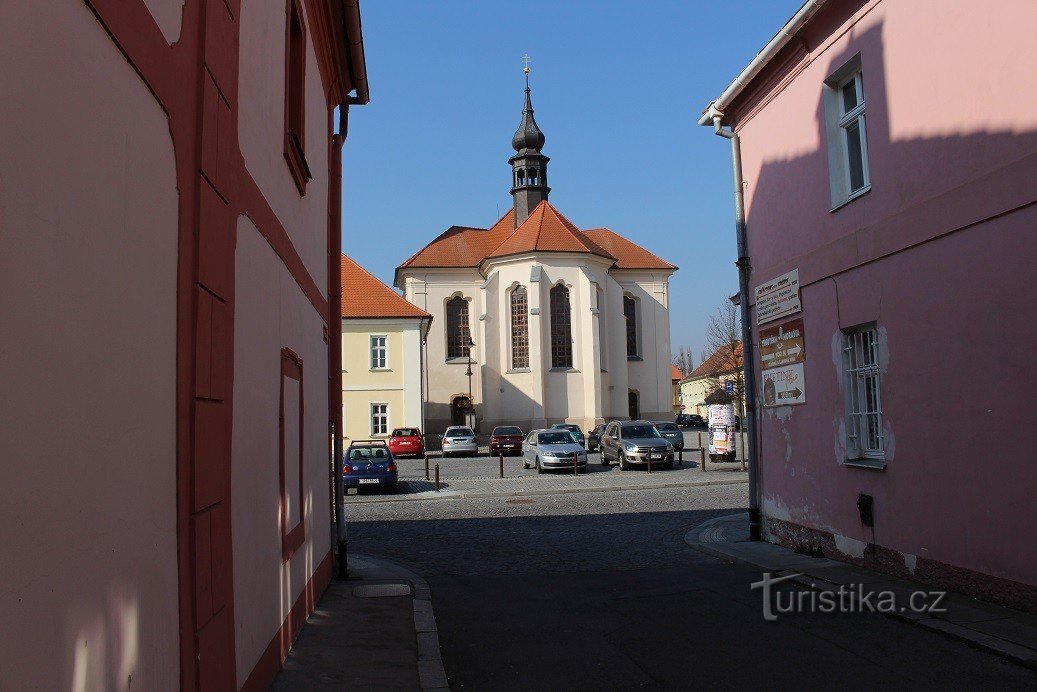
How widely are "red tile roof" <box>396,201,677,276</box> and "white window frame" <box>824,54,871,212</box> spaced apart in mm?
38673

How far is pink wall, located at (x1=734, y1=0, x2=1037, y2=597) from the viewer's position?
7.91 meters

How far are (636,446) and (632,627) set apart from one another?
21.1 m

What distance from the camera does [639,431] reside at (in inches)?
1198

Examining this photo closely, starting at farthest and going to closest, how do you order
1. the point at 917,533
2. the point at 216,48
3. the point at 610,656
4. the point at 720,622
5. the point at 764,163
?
the point at 764,163
the point at 917,533
the point at 720,622
the point at 610,656
the point at 216,48

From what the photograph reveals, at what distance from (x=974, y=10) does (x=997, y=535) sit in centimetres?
501

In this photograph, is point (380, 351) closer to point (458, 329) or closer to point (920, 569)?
point (458, 329)

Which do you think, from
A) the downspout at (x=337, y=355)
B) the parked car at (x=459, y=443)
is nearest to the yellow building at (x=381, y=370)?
the parked car at (x=459, y=443)

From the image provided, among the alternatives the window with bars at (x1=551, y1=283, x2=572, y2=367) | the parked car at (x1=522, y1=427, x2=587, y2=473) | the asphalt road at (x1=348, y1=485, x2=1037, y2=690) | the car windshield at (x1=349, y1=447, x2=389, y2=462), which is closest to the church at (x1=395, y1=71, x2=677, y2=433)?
the window with bars at (x1=551, y1=283, x2=572, y2=367)

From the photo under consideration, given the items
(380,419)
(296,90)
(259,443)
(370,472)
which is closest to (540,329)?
(380,419)

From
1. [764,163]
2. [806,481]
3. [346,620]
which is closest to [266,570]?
[346,620]

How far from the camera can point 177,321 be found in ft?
12.6

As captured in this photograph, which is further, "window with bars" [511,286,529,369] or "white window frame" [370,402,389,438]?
"window with bars" [511,286,529,369]

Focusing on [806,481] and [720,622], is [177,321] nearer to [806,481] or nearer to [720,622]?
[720,622]

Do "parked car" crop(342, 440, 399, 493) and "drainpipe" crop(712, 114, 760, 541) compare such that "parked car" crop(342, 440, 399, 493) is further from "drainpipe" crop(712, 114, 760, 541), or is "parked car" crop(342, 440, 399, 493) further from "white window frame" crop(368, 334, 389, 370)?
"white window frame" crop(368, 334, 389, 370)
